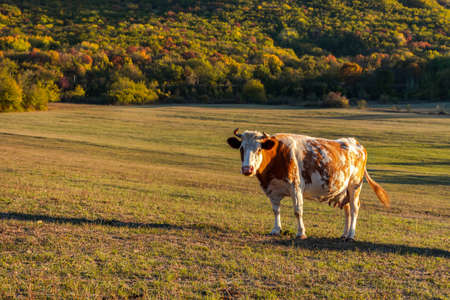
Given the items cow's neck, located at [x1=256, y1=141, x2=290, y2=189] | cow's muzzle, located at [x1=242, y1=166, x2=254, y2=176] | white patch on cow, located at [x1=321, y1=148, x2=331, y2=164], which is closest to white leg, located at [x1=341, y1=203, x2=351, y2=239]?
white patch on cow, located at [x1=321, y1=148, x2=331, y2=164]

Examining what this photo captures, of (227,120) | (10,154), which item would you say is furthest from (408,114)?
(10,154)

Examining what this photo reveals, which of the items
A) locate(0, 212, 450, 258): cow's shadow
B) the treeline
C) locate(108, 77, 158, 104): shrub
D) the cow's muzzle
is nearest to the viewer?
the cow's muzzle

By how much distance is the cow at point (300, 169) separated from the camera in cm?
1088

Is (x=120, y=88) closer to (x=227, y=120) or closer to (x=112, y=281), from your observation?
(x=227, y=120)

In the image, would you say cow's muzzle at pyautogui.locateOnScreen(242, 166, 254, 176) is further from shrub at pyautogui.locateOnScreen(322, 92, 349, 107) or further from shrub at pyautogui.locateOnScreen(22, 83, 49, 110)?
shrub at pyautogui.locateOnScreen(322, 92, 349, 107)

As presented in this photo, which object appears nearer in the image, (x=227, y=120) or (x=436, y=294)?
(x=436, y=294)

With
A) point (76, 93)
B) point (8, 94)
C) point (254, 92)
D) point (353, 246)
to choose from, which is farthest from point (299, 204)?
point (76, 93)

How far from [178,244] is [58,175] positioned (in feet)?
45.3

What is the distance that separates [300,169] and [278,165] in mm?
553

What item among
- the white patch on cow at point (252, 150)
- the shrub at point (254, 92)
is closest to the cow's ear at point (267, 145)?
the white patch on cow at point (252, 150)

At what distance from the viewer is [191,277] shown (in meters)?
8.36

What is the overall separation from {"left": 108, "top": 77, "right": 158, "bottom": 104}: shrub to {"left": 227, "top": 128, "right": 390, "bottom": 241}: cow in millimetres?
91103

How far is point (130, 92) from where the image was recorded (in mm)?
101750

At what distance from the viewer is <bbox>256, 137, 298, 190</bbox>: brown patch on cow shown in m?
11.2
